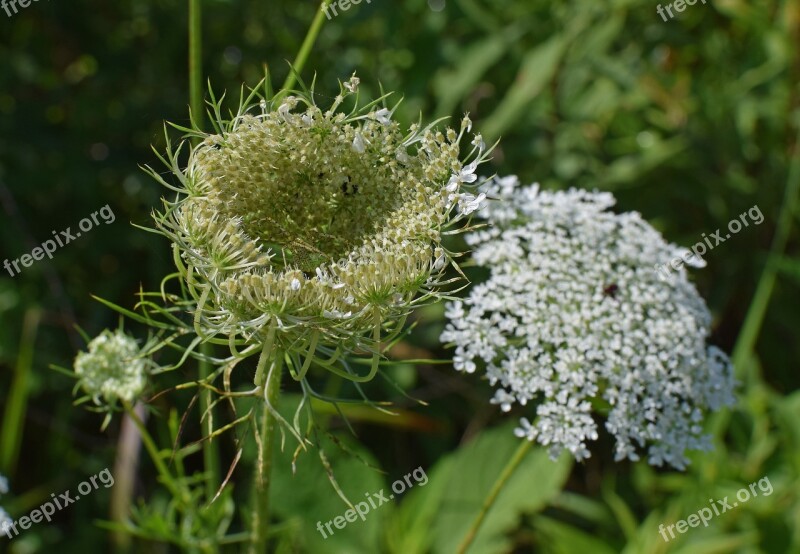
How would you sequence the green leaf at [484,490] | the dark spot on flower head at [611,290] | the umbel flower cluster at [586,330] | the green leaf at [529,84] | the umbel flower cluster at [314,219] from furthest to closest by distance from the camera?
1. the green leaf at [529,84]
2. the green leaf at [484,490]
3. the dark spot on flower head at [611,290]
4. the umbel flower cluster at [586,330]
5. the umbel flower cluster at [314,219]

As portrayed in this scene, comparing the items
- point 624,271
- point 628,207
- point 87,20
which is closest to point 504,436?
point 628,207

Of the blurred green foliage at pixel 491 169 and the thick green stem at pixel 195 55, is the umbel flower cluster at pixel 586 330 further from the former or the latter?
the blurred green foliage at pixel 491 169

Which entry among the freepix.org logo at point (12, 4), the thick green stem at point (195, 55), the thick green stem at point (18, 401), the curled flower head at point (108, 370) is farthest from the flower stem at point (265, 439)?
the freepix.org logo at point (12, 4)

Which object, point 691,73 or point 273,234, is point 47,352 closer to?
point 273,234

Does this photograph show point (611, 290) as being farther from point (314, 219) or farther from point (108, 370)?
point (108, 370)

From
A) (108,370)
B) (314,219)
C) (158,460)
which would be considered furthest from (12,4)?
(314,219)

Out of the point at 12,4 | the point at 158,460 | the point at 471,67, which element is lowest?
the point at 158,460

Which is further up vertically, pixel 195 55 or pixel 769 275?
pixel 195 55

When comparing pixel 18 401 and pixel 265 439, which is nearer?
pixel 265 439
